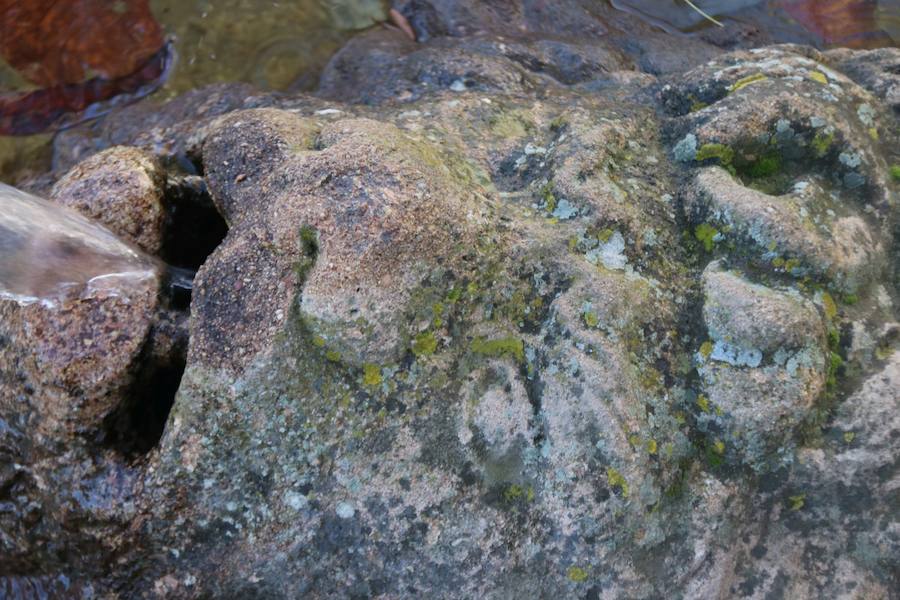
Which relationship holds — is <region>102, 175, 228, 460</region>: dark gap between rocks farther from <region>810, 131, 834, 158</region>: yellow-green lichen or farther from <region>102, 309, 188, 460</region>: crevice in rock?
<region>810, 131, 834, 158</region>: yellow-green lichen

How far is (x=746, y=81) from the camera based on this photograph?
103 inches

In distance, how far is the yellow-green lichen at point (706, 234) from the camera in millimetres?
2266

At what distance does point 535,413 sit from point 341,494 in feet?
2.05

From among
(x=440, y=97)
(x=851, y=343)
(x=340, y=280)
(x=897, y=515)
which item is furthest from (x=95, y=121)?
(x=897, y=515)

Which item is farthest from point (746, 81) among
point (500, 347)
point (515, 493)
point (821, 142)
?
point (515, 493)

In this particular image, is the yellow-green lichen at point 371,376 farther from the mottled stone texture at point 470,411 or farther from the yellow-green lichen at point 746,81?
the yellow-green lichen at point 746,81

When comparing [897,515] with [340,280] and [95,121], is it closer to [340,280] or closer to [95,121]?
[340,280]

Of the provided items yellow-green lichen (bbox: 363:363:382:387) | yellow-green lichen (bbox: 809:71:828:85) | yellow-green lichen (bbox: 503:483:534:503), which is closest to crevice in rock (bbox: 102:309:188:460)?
yellow-green lichen (bbox: 363:363:382:387)

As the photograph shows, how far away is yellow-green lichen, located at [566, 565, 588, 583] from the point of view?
6.53 ft

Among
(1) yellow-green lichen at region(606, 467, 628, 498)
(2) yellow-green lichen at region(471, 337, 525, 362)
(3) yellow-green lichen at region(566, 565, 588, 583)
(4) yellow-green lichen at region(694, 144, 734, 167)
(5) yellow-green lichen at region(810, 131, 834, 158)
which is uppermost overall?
(5) yellow-green lichen at region(810, 131, 834, 158)

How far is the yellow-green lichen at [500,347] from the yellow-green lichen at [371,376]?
0.30 meters

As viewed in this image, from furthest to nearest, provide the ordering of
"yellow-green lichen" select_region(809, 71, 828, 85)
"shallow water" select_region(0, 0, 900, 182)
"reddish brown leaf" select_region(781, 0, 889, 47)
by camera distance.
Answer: "reddish brown leaf" select_region(781, 0, 889, 47) < "shallow water" select_region(0, 0, 900, 182) < "yellow-green lichen" select_region(809, 71, 828, 85)

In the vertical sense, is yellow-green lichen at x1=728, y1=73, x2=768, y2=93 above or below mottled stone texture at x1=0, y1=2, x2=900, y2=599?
above

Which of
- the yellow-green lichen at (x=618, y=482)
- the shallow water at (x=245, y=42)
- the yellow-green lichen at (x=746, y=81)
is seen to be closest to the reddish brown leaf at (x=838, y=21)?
the shallow water at (x=245, y=42)
